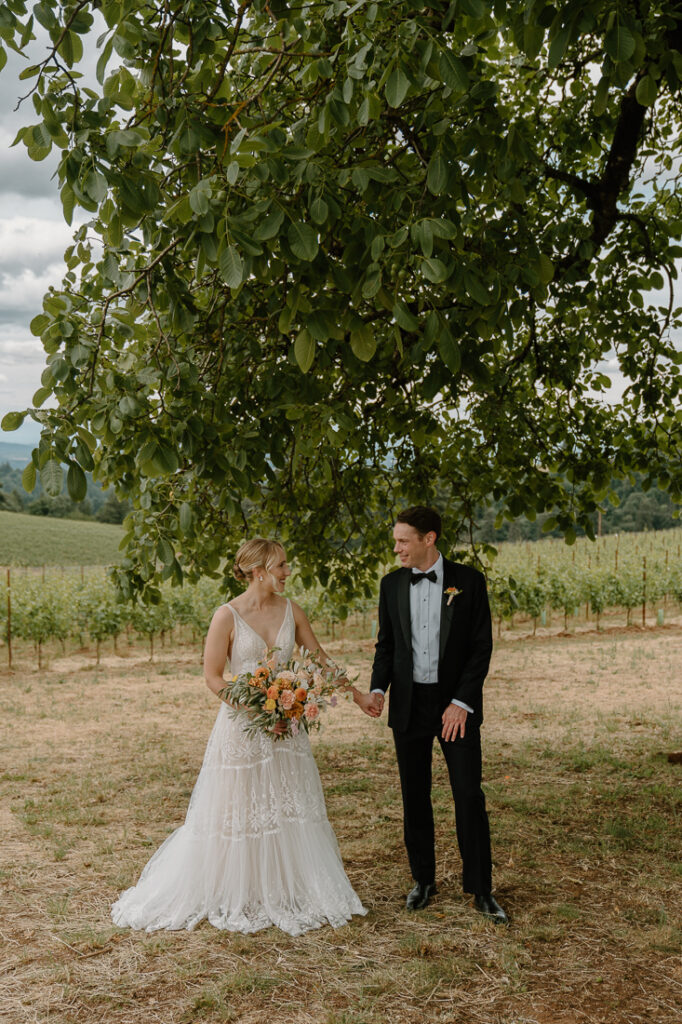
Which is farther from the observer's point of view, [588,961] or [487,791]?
[487,791]

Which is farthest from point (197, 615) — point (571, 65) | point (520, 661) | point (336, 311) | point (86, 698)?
point (336, 311)

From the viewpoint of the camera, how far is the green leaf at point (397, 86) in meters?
2.83

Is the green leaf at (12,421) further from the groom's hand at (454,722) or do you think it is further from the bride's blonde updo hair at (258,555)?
the groom's hand at (454,722)

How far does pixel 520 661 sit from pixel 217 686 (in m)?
13.0

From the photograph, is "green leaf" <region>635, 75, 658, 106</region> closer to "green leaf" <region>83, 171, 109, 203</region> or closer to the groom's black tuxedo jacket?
"green leaf" <region>83, 171, 109, 203</region>

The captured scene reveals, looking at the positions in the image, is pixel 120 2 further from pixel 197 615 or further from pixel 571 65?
pixel 197 615

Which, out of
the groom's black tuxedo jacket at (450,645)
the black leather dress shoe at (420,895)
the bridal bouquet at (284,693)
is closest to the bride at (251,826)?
the bridal bouquet at (284,693)

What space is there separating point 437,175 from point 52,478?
6.02 feet

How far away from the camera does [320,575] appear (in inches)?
284

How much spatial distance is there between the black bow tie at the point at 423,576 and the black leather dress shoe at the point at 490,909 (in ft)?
5.76

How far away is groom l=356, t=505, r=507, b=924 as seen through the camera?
460cm

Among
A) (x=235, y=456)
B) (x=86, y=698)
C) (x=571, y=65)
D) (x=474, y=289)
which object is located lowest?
(x=86, y=698)

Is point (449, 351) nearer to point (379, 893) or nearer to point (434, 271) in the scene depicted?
point (434, 271)

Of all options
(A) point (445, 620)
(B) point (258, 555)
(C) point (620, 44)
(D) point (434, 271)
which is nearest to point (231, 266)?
(D) point (434, 271)
